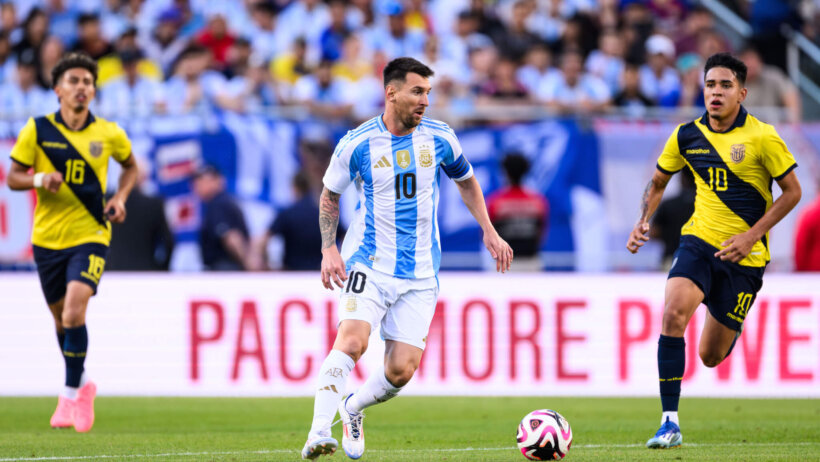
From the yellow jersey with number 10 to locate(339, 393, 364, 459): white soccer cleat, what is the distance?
2.84m

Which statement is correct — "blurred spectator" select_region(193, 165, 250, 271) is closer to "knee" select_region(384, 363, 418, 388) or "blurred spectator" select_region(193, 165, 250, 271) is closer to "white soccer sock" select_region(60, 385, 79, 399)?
"white soccer sock" select_region(60, 385, 79, 399)

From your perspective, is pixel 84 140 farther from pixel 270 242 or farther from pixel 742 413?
pixel 742 413

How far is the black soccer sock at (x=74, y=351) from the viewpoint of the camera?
962 centimetres

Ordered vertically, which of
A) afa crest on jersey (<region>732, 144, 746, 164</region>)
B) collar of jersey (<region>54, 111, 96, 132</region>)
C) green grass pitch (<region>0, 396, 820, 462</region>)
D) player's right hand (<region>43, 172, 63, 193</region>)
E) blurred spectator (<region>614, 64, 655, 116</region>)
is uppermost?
blurred spectator (<region>614, 64, 655, 116</region>)

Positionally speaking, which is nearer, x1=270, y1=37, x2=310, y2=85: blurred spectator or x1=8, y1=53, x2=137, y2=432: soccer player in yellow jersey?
x1=8, y1=53, x2=137, y2=432: soccer player in yellow jersey

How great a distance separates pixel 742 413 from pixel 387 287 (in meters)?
5.28

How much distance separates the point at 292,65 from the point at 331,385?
10.9 metres

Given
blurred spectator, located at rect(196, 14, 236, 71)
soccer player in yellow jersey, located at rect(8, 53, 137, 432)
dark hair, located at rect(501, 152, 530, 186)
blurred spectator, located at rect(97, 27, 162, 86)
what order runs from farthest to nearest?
1. blurred spectator, located at rect(196, 14, 236, 71)
2. blurred spectator, located at rect(97, 27, 162, 86)
3. dark hair, located at rect(501, 152, 530, 186)
4. soccer player in yellow jersey, located at rect(8, 53, 137, 432)

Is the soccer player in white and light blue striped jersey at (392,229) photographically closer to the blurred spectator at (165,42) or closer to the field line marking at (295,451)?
the field line marking at (295,451)

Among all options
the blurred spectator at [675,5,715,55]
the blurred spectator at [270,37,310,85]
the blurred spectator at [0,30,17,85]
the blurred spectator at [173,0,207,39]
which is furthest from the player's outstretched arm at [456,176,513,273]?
the blurred spectator at [675,5,715,55]

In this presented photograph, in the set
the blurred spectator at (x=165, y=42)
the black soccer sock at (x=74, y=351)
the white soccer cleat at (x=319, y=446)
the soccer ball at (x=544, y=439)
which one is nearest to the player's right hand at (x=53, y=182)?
the black soccer sock at (x=74, y=351)

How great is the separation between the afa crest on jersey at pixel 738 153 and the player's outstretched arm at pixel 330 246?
2873 millimetres

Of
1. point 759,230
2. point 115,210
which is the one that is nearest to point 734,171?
point 759,230

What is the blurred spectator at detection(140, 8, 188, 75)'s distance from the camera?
57.8 ft
